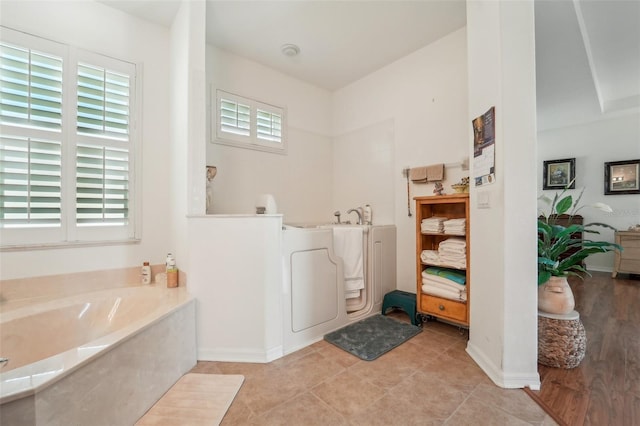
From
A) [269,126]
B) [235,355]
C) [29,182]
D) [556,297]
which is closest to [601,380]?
[556,297]

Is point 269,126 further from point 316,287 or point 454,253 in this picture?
point 454,253

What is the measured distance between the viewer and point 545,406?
136cm

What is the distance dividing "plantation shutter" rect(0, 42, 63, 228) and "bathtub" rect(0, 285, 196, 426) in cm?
68

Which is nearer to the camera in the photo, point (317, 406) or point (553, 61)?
point (317, 406)

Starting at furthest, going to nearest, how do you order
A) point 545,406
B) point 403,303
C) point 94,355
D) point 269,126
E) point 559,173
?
point 559,173, point 269,126, point 403,303, point 545,406, point 94,355

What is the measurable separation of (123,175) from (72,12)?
132 centimetres

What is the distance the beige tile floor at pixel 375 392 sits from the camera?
4.33 feet

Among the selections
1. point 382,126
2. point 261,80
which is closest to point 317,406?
point 382,126

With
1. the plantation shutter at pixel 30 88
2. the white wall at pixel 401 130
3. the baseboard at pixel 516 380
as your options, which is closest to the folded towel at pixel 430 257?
the white wall at pixel 401 130

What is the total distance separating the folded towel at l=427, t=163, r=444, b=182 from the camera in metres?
2.54

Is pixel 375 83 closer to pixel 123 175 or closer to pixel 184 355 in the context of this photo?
pixel 123 175

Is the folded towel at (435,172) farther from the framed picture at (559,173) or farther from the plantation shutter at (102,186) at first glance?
the framed picture at (559,173)

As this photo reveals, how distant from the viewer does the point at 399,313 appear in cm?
273

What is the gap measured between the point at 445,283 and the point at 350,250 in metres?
0.88
